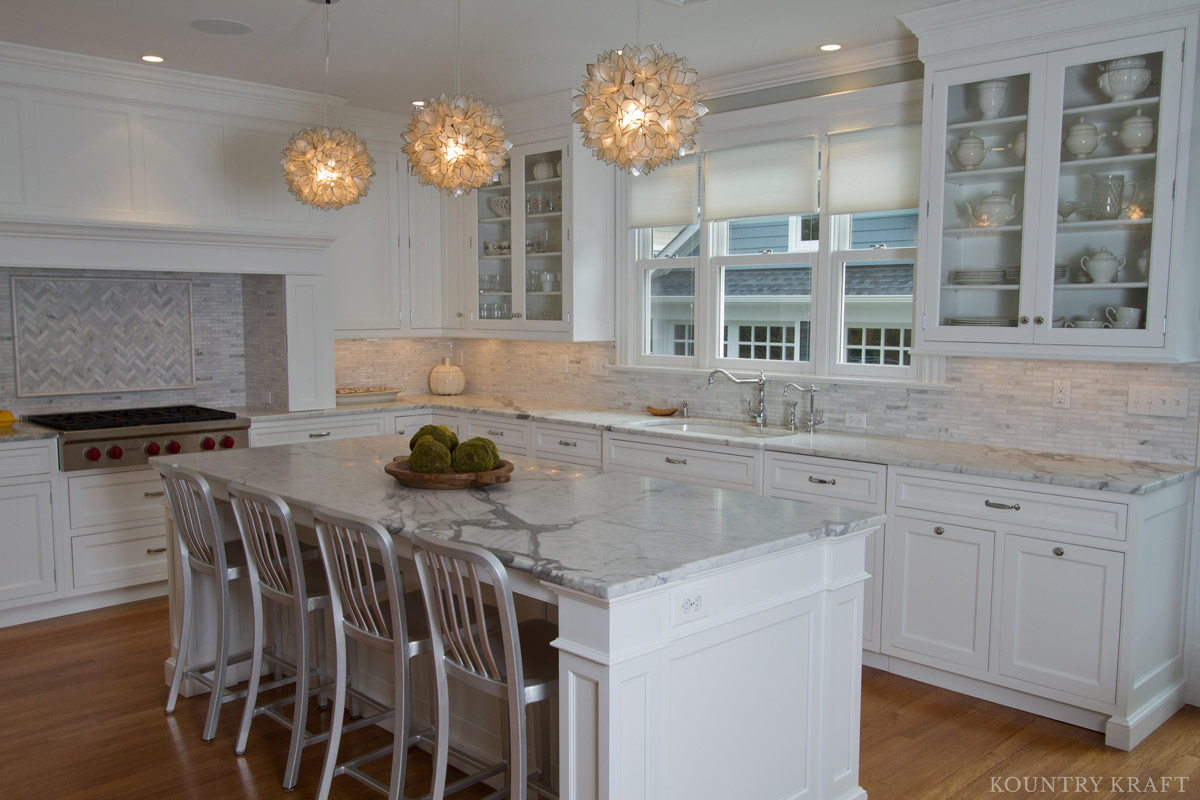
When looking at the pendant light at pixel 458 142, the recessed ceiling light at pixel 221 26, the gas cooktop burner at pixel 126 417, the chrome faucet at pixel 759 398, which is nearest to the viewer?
the pendant light at pixel 458 142

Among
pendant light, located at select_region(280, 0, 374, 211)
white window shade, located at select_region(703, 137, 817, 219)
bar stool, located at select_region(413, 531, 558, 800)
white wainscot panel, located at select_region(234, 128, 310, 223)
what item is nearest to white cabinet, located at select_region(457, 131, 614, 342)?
white window shade, located at select_region(703, 137, 817, 219)

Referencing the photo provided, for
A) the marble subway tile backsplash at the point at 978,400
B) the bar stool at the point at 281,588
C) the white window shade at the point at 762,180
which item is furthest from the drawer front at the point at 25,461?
the white window shade at the point at 762,180

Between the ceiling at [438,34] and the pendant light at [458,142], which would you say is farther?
the ceiling at [438,34]

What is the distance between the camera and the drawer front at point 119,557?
15.4ft

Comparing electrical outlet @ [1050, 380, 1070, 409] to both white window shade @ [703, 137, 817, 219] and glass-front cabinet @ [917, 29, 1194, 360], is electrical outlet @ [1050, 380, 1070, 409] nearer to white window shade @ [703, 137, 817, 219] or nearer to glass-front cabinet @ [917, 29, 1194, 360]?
glass-front cabinet @ [917, 29, 1194, 360]

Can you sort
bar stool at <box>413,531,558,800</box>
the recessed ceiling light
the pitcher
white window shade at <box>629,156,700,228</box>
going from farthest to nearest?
white window shade at <box>629,156,700,228</box>, the recessed ceiling light, the pitcher, bar stool at <box>413,531,558,800</box>

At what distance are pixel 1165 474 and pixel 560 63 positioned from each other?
3317mm

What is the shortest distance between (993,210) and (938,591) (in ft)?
5.11

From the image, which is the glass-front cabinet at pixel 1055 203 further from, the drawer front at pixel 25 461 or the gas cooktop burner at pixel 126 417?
the drawer front at pixel 25 461

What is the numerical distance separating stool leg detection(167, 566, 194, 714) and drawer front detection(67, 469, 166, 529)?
1.51 metres

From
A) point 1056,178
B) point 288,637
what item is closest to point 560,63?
point 1056,178

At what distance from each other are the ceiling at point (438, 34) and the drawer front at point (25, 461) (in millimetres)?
1950

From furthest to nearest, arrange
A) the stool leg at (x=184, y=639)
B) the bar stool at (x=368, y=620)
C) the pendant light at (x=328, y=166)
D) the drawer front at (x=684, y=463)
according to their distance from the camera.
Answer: the drawer front at (x=684, y=463), the pendant light at (x=328, y=166), the stool leg at (x=184, y=639), the bar stool at (x=368, y=620)

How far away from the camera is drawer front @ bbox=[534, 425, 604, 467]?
16.3 ft
